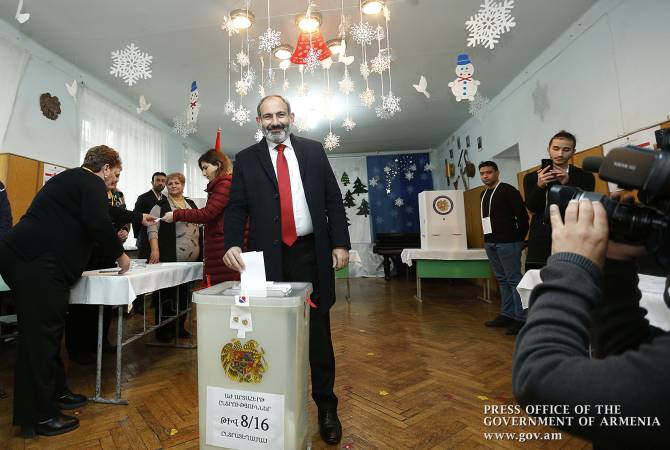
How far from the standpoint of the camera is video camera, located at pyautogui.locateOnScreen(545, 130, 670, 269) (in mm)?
450

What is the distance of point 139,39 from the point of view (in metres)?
3.11

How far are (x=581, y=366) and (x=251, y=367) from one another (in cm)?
88

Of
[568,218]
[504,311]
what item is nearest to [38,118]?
[568,218]

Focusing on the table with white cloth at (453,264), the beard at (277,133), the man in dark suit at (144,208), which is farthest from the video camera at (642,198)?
the table with white cloth at (453,264)

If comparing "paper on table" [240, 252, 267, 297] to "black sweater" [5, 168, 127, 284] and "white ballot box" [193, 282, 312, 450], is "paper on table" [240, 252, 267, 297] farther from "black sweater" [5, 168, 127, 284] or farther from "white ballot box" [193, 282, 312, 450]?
"black sweater" [5, 168, 127, 284]

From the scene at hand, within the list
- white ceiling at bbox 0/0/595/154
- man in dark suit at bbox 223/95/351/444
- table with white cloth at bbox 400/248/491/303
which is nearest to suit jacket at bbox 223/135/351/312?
man in dark suit at bbox 223/95/351/444

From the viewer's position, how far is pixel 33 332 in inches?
56.7

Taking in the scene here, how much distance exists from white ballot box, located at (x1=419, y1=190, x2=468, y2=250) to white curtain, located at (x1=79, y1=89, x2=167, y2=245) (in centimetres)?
402

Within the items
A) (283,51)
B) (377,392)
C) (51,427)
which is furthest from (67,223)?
(283,51)

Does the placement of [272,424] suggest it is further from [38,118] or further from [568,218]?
[38,118]

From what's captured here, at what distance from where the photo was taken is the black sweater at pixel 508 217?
3.07 m

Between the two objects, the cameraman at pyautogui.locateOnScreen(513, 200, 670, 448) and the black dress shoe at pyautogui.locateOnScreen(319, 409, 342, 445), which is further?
the black dress shoe at pyautogui.locateOnScreen(319, 409, 342, 445)

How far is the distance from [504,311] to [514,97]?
2775 millimetres

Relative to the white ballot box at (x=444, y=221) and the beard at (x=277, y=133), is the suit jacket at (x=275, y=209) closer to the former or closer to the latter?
the beard at (x=277, y=133)
